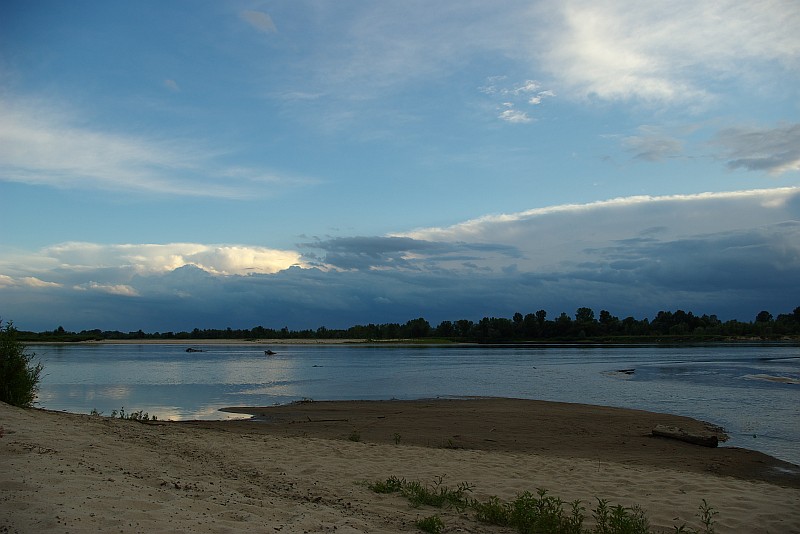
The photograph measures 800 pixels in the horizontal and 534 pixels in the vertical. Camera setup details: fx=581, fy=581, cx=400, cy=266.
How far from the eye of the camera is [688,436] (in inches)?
773

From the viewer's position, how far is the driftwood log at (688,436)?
19.1 metres

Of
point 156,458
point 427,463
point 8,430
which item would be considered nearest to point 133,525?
point 156,458

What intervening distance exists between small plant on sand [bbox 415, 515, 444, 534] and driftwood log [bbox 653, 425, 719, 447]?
47.2 feet

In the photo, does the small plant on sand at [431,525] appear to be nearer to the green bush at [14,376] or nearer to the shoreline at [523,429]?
the shoreline at [523,429]

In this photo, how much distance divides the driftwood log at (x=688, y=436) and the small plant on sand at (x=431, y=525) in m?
14.4

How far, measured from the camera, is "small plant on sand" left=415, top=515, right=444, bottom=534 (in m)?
8.19

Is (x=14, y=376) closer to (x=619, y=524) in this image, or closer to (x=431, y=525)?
(x=431, y=525)

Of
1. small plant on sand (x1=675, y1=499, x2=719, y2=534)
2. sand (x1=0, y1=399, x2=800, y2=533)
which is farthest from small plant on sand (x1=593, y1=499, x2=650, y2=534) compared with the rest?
sand (x1=0, y1=399, x2=800, y2=533)

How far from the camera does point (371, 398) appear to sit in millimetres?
36156

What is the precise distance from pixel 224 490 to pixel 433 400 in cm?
2551

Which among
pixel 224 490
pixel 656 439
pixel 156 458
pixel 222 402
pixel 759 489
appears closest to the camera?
pixel 224 490

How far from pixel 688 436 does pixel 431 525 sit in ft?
48.8

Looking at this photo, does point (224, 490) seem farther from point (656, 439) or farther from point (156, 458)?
point (656, 439)

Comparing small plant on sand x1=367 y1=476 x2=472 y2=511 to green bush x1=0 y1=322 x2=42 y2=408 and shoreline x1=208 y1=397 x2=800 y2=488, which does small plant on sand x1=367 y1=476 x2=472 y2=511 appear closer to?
shoreline x1=208 y1=397 x2=800 y2=488
